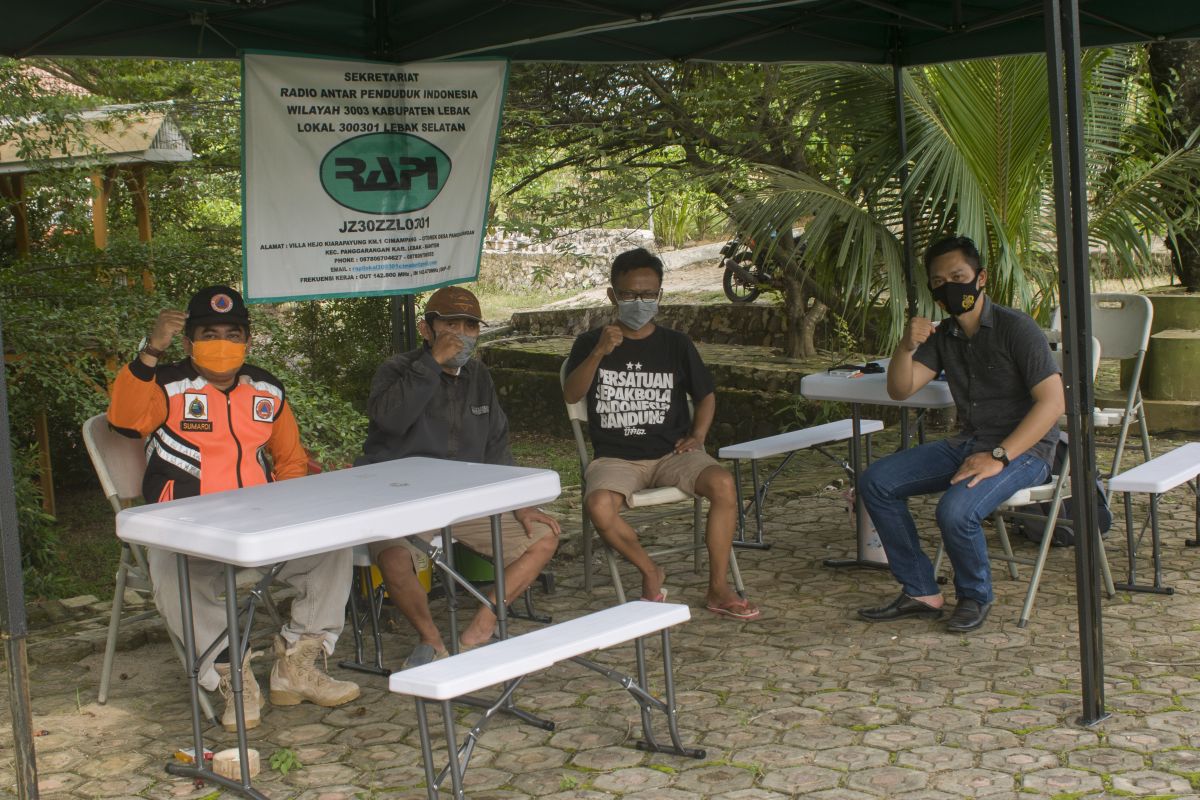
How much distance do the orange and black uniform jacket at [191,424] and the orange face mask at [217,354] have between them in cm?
8

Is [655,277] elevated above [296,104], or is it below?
below

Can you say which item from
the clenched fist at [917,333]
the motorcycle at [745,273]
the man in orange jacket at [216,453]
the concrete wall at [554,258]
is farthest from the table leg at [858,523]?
the concrete wall at [554,258]

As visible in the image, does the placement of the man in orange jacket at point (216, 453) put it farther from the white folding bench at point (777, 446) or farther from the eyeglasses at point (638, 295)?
the white folding bench at point (777, 446)

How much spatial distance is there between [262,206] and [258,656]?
185cm

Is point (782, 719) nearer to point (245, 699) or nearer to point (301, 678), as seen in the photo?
point (301, 678)

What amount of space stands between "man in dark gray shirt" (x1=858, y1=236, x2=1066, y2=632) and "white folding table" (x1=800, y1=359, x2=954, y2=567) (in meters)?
0.09

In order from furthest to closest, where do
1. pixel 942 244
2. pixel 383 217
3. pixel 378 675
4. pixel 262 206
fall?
pixel 383 217, pixel 262 206, pixel 942 244, pixel 378 675

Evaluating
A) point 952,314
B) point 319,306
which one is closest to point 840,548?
point 952,314

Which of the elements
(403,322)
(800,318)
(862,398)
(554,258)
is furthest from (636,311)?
(554,258)

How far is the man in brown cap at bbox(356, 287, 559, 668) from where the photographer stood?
4.55 meters

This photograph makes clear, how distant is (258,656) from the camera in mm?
Result: 4859

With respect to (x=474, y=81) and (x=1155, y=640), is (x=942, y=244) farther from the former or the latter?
(x=474, y=81)

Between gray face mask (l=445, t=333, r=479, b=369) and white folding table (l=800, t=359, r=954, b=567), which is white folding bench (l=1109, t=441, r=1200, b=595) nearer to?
white folding table (l=800, t=359, r=954, b=567)

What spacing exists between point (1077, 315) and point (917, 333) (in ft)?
4.25
